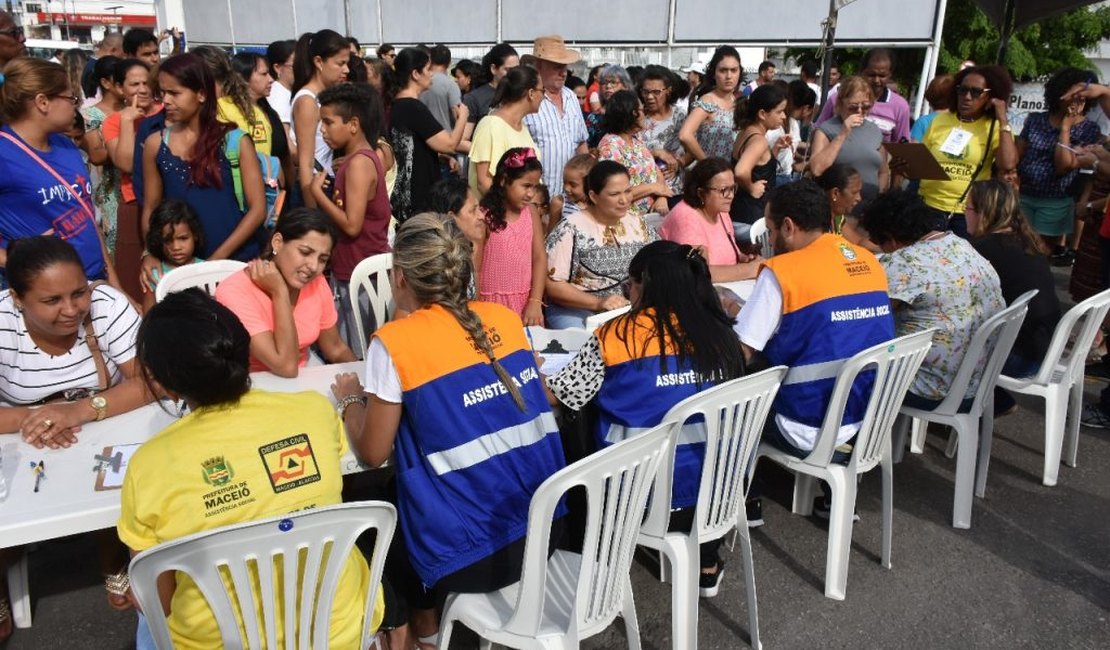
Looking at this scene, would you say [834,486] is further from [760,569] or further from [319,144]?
[319,144]

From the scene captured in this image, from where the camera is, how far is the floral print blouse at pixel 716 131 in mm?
5488

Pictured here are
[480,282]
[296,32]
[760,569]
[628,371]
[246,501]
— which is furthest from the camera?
→ [296,32]

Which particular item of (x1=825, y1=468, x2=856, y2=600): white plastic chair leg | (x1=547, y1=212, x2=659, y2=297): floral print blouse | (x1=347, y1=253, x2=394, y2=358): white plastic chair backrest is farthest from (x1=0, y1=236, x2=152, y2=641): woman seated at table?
(x1=825, y1=468, x2=856, y2=600): white plastic chair leg

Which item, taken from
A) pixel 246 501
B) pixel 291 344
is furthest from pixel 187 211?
pixel 246 501

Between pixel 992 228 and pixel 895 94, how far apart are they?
8.91 ft

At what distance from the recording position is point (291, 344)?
2.65 metres

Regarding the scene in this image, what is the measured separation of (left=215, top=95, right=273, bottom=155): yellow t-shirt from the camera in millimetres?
4023

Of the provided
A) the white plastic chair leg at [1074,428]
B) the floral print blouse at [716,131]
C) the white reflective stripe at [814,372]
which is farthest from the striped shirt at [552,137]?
the white plastic chair leg at [1074,428]

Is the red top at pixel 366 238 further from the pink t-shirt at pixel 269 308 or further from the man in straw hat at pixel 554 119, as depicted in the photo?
the man in straw hat at pixel 554 119

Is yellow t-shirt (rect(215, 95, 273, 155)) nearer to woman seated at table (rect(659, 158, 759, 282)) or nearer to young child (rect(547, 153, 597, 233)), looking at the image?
young child (rect(547, 153, 597, 233))

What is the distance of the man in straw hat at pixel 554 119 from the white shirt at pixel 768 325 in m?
2.52

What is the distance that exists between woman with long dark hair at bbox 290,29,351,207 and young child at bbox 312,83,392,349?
34 cm

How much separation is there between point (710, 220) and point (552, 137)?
4.96 ft

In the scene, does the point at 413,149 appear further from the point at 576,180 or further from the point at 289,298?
the point at 289,298
